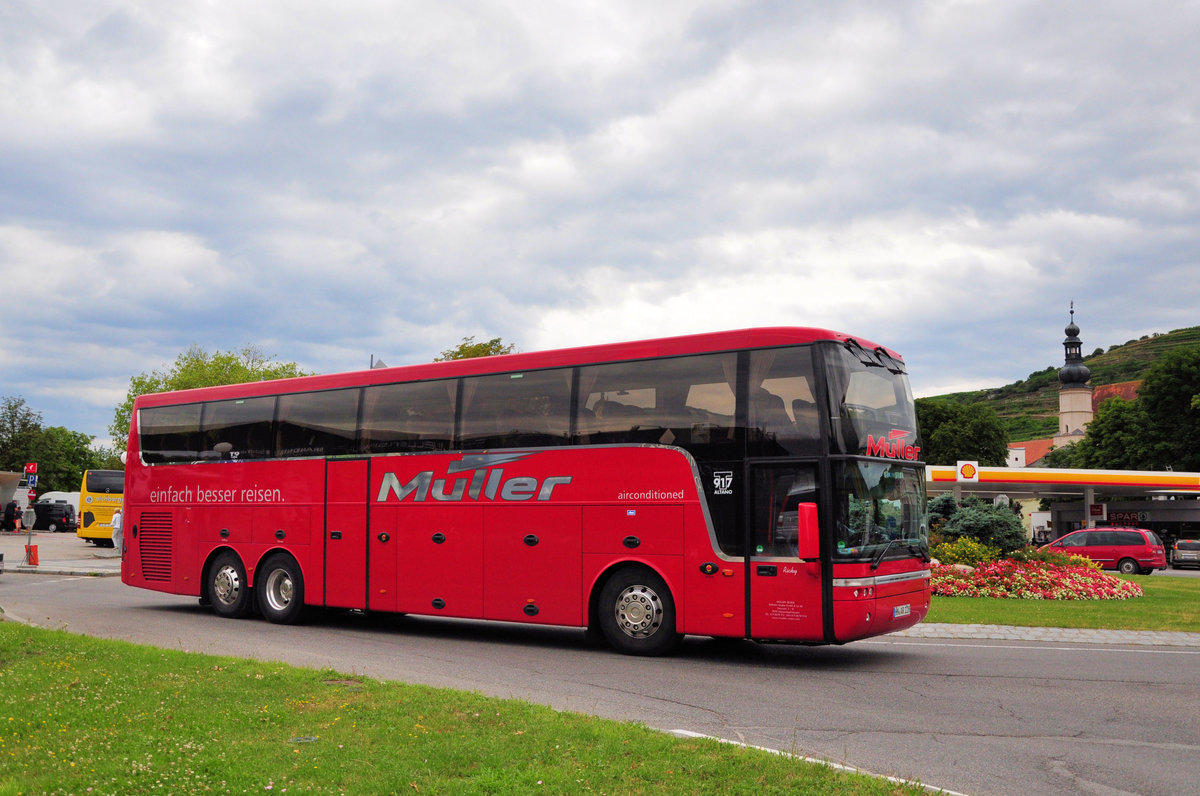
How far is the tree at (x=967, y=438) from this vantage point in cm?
8962

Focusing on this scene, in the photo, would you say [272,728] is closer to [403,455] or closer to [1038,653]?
[403,455]

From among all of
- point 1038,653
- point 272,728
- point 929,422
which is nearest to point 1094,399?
point 929,422

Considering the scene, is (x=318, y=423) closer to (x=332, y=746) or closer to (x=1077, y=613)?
(x=332, y=746)

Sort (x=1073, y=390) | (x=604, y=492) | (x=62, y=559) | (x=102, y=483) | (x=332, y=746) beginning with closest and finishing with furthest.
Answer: (x=332, y=746) < (x=604, y=492) < (x=62, y=559) < (x=102, y=483) < (x=1073, y=390)

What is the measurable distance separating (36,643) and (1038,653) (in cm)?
1178

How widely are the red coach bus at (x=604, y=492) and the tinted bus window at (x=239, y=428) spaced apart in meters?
0.05

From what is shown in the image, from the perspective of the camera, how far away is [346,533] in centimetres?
1537

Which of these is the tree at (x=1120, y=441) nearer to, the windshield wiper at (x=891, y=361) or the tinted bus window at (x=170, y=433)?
the windshield wiper at (x=891, y=361)

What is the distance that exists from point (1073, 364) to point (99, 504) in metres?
114

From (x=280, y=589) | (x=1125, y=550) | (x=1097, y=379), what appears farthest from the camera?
(x=1097, y=379)

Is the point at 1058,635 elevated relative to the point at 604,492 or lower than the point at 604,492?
lower

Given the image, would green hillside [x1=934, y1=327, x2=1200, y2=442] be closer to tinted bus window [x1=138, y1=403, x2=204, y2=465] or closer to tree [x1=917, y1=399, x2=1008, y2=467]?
tree [x1=917, y1=399, x2=1008, y2=467]

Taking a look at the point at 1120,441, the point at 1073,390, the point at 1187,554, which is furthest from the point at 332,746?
the point at 1073,390

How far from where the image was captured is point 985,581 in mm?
21328
